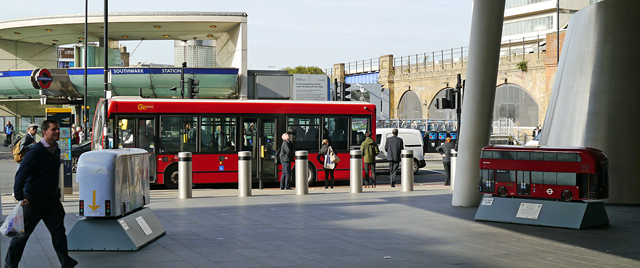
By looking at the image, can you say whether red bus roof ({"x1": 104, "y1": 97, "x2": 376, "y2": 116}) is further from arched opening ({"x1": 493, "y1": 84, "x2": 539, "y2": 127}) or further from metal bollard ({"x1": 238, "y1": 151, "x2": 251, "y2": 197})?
arched opening ({"x1": 493, "y1": 84, "x2": 539, "y2": 127})

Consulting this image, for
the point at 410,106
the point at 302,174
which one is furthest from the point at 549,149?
the point at 410,106

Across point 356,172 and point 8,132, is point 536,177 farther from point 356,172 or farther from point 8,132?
point 8,132

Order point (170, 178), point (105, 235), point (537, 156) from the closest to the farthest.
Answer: point (105, 235), point (537, 156), point (170, 178)

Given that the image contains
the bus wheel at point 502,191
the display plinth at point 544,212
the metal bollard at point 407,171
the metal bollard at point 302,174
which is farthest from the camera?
the metal bollard at point 407,171

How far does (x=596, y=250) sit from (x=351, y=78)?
6393cm

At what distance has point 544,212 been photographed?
10.1 meters

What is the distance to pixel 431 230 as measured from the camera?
9.59 meters

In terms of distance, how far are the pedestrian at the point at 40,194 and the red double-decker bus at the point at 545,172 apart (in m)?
6.89

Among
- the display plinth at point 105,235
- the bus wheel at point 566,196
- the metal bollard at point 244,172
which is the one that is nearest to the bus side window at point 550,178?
the bus wheel at point 566,196

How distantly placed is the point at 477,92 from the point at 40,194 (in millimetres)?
8421

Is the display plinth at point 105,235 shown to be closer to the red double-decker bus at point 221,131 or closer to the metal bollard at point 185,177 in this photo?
the metal bollard at point 185,177

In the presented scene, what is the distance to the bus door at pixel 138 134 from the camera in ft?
59.2

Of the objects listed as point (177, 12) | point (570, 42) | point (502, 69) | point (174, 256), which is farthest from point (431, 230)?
point (502, 69)

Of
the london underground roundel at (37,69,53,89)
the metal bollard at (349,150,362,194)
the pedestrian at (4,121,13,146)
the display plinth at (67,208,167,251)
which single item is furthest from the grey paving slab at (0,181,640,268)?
the pedestrian at (4,121,13,146)
